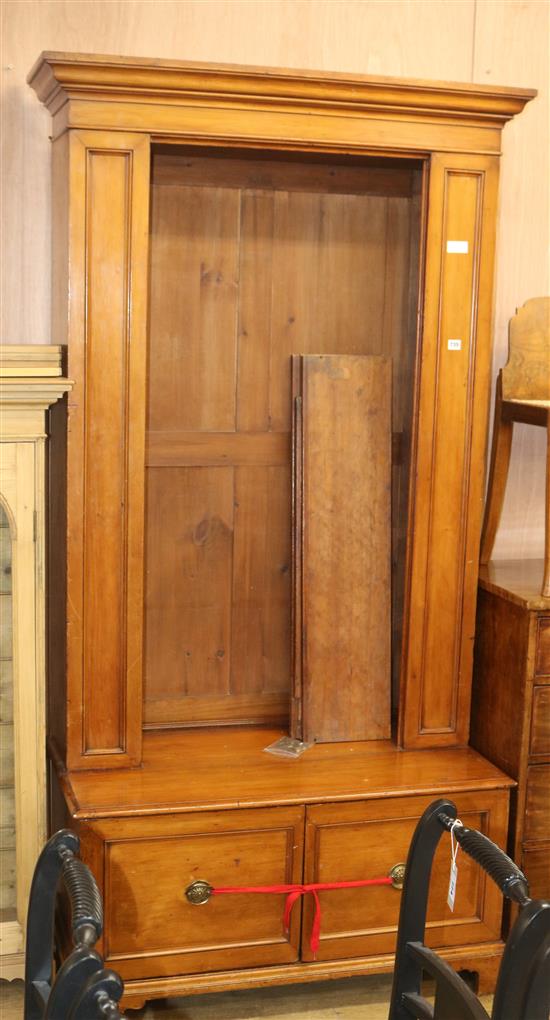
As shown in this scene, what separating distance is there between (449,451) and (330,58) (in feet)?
3.81

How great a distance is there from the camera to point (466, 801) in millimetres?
2930

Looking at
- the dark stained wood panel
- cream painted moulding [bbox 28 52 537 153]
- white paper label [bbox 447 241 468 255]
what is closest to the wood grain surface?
the dark stained wood panel

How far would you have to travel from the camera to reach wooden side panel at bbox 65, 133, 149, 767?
2.71 m

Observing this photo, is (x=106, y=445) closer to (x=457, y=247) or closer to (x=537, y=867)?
(x=457, y=247)

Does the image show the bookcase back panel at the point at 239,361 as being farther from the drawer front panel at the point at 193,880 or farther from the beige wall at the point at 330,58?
the drawer front panel at the point at 193,880

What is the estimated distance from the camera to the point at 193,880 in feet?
9.04

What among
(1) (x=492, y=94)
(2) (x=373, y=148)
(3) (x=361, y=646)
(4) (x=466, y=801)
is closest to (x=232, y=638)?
(3) (x=361, y=646)

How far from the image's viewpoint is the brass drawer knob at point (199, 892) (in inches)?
108

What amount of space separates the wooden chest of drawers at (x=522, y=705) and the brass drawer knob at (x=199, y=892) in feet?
2.70

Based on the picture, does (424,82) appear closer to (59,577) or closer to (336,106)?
(336,106)

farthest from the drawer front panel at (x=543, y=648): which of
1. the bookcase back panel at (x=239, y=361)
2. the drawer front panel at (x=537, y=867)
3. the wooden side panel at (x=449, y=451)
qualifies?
the bookcase back panel at (x=239, y=361)

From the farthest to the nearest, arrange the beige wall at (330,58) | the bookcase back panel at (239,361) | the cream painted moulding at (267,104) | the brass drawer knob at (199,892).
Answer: the bookcase back panel at (239,361)
the beige wall at (330,58)
the brass drawer knob at (199,892)
the cream painted moulding at (267,104)

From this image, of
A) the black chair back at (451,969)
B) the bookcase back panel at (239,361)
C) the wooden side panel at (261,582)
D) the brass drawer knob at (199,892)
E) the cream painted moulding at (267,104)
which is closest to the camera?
the black chair back at (451,969)

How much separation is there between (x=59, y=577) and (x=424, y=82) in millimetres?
1539
